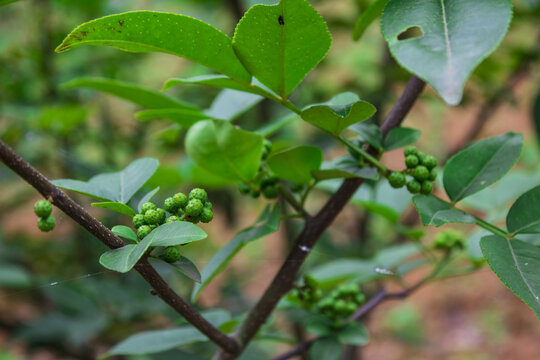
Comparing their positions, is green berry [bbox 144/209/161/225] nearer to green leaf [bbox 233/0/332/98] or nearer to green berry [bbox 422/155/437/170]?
green leaf [bbox 233/0/332/98]

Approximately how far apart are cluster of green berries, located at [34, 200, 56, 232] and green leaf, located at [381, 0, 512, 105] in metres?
0.33

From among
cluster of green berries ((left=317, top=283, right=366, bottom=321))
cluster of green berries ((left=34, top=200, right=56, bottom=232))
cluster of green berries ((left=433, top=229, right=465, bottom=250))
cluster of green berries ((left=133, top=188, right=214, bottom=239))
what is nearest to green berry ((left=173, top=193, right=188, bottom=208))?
cluster of green berries ((left=133, top=188, right=214, bottom=239))

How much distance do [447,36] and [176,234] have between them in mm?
284

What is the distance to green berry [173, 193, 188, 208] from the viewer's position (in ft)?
1.67

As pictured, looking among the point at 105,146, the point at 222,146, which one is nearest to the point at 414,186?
the point at 222,146

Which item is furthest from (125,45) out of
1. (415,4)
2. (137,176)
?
(415,4)

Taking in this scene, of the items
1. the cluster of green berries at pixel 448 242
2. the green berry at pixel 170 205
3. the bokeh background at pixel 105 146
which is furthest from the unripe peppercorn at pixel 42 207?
the cluster of green berries at pixel 448 242

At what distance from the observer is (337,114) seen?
0.51 meters

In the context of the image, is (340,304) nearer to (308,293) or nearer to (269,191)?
(308,293)

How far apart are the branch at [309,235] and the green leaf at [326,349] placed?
0.45 ft

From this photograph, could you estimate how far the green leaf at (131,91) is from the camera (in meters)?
0.69

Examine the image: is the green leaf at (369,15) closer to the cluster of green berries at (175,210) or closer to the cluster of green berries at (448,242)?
the cluster of green berries at (175,210)

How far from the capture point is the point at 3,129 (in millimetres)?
1527

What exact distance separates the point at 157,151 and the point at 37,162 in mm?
384
